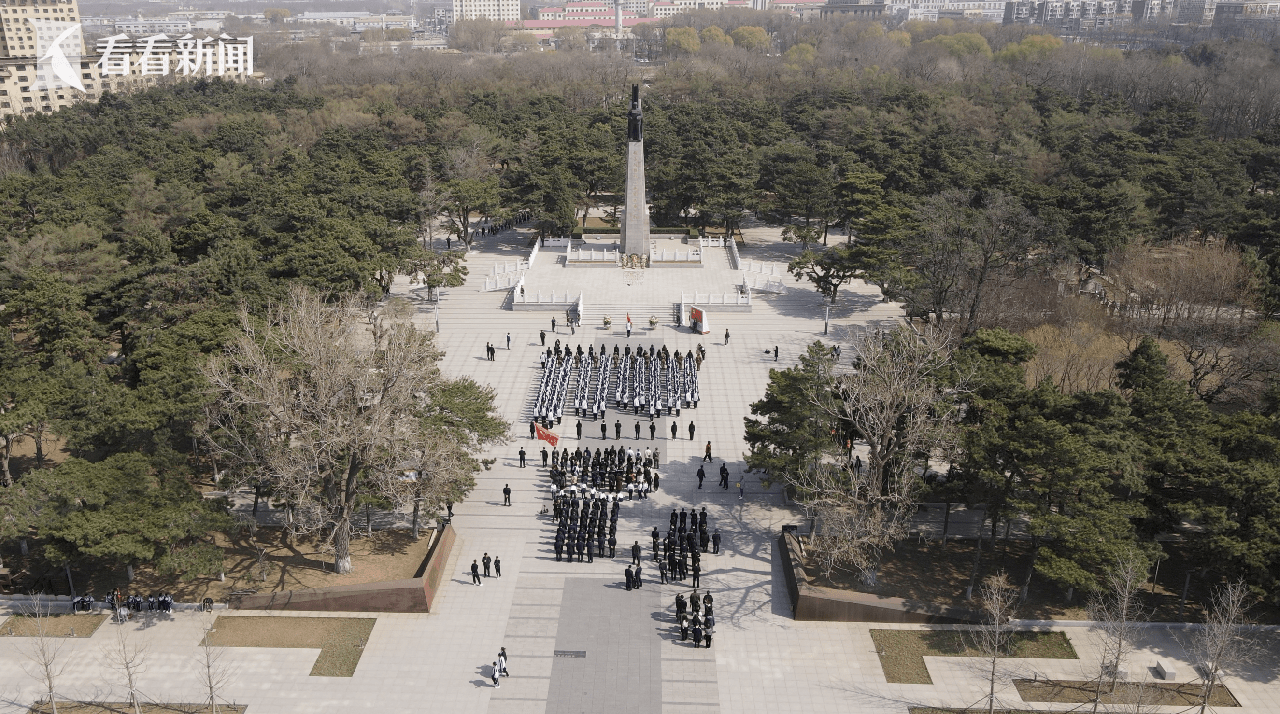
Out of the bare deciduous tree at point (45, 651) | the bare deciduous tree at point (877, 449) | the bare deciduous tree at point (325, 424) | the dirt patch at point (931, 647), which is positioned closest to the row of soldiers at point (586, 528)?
the bare deciduous tree at point (325, 424)

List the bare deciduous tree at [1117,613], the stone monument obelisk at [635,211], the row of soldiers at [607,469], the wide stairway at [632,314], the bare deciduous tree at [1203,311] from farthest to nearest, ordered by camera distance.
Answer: the stone monument obelisk at [635,211]
the wide stairway at [632,314]
the bare deciduous tree at [1203,311]
the row of soldiers at [607,469]
the bare deciduous tree at [1117,613]

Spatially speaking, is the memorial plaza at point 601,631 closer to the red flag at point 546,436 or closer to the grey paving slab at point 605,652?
the grey paving slab at point 605,652

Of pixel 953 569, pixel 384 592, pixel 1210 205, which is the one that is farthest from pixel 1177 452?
pixel 1210 205

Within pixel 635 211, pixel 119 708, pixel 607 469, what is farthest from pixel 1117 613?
pixel 635 211

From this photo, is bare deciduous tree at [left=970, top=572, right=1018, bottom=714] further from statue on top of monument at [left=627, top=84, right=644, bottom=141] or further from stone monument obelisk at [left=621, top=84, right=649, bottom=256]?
statue on top of monument at [left=627, top=84, right=644, bottom=141]

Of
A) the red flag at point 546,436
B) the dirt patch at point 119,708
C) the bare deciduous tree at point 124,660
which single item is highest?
the red flag at point 546,436

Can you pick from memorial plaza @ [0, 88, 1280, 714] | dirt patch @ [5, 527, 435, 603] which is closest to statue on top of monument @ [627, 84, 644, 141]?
memorial plaza @ [0, 88, 1280, 714]

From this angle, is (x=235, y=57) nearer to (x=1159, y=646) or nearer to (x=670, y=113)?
(x=670, y=113)

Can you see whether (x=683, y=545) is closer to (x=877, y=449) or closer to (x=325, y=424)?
(x=877, y=449)
